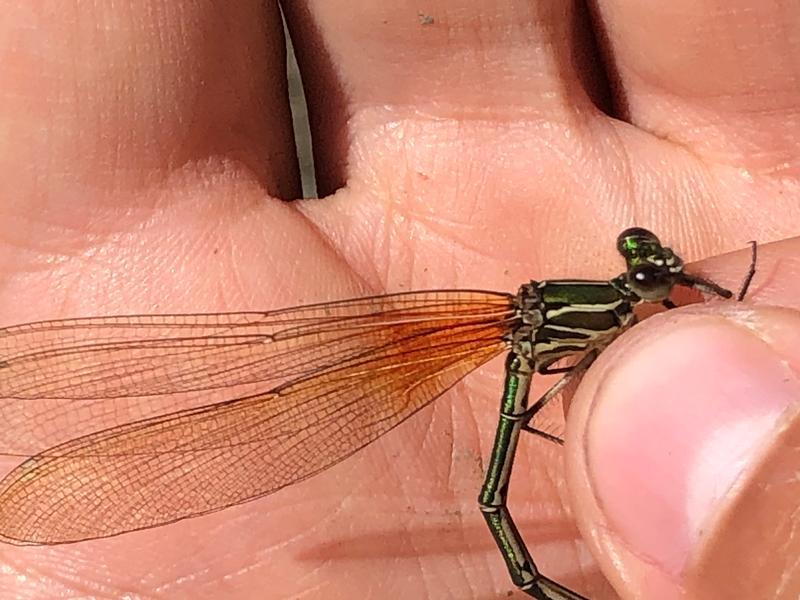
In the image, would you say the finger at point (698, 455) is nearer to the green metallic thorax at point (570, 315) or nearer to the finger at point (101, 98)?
the green metallic thorax at point (570, 315)

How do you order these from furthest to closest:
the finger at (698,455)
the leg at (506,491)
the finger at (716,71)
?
the finger at (716,71), the leg at (506,491), the finger at (698,455)

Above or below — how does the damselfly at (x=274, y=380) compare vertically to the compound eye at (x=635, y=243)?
below

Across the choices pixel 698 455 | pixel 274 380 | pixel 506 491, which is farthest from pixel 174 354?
pixel 698 455

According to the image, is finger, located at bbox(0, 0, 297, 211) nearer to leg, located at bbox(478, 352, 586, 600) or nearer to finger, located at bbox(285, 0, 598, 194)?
finger, located at bbox(285, 0, 598, 194)

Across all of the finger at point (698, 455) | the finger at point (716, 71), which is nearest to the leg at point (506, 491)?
the finger at point (698, 455)

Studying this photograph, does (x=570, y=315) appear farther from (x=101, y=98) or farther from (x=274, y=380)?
(x=101, y=98)

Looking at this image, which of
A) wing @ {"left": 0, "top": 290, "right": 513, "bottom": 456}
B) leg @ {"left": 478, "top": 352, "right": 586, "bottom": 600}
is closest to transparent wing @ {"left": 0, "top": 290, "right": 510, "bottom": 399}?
wing @ {"left": 0, "top": 290, "right": 513, "bottom": 456}
